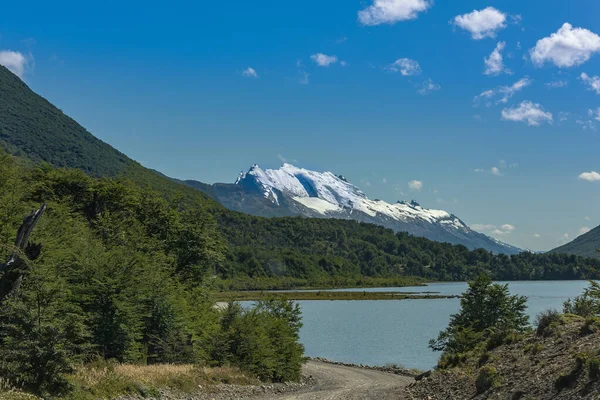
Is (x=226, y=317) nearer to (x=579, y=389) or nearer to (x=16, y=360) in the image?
(x=16, y=360)

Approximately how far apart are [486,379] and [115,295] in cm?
2189

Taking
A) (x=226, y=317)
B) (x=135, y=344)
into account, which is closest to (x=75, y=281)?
(x=135, y=344)

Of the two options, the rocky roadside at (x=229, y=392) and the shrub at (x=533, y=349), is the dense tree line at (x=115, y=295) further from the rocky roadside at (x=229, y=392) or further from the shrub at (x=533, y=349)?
the shrub at (x=533, y=349)

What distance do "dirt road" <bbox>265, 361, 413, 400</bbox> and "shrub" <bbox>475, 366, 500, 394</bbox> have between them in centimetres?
710

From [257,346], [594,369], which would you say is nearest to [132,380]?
[257,346]

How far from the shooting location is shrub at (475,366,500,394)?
2307cm

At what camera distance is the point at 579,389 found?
58.1 ft

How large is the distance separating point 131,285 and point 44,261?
541cm

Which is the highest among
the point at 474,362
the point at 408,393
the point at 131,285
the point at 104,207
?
the point at 104,207

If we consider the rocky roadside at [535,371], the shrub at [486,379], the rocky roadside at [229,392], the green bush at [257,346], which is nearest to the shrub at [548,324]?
the rocky roadside at [535,371]

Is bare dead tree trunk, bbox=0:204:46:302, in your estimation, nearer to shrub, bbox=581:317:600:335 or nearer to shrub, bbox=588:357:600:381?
shrub, bbox=588:357:600:381

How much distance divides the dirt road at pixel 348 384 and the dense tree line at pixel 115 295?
13.1ft

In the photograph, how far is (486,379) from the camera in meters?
23.4

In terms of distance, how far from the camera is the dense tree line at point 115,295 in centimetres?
2134
